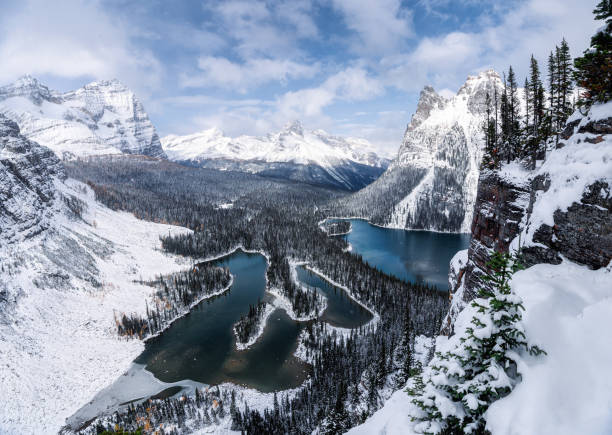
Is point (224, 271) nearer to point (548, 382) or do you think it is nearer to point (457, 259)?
point (457, 259)

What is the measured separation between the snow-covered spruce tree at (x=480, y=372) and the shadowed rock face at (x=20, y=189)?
12978 cm

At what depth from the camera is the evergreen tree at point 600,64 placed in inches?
765

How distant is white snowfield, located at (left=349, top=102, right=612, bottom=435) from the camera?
9141mm

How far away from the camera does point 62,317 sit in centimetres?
8469

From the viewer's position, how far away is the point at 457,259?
47969mm

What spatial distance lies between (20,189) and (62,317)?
61.4 m

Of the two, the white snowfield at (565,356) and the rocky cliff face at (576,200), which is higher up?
the rocky cliff face at (576,200)

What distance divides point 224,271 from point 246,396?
74771 millimetres

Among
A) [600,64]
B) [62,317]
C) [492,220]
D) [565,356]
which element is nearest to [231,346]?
[62,317]

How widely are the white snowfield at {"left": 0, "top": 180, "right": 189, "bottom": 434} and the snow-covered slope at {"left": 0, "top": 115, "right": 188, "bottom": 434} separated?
0.22m

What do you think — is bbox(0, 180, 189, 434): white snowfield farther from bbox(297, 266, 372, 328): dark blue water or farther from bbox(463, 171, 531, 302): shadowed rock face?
bbox(463, 171, 531, 302): shadowed rock face

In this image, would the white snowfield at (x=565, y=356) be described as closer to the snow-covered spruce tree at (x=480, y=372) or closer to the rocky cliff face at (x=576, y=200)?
the rocky cliff face at (x=576, y=200)

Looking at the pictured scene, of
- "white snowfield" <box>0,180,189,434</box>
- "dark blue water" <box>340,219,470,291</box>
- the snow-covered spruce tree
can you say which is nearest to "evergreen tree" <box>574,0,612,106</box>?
the snow-covered spruce tree

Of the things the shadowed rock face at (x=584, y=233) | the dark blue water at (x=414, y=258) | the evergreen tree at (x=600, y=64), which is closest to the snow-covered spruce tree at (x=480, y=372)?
the shadowed rock face at (x=584, y=233)
